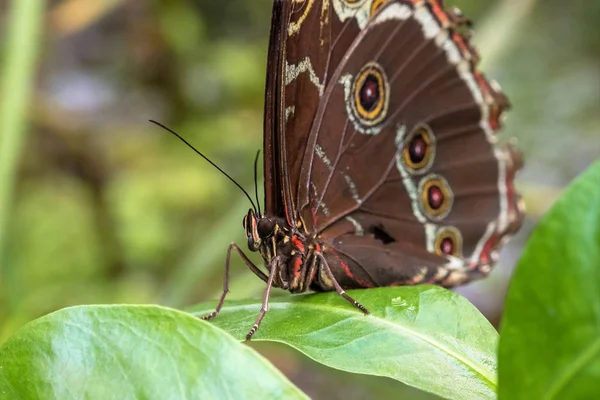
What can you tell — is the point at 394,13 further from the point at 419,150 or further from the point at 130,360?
the point at 130,360

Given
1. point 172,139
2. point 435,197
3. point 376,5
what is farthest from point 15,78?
point 172,139

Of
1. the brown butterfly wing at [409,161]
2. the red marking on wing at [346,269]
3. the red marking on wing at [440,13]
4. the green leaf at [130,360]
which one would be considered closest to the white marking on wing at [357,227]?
the brown butterfly wing at [409,161]

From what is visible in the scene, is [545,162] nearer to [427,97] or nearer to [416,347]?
[427,97]

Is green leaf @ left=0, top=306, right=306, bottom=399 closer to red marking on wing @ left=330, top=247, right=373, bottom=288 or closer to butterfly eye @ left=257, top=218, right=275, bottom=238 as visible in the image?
butterfly eye @ left=257, top=218, right=275, bottom=238

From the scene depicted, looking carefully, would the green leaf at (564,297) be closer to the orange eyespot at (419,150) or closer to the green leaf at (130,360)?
the green leaf at (130,360)

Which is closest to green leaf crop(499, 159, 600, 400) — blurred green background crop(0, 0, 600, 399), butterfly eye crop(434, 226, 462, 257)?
butterfly eye crop(434, 226, 462, 257)

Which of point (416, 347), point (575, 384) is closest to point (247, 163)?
point (416, 347)
